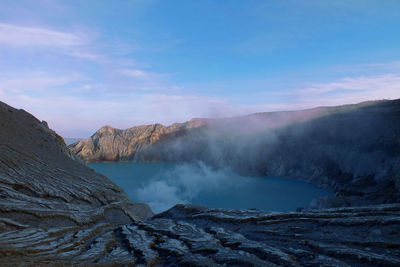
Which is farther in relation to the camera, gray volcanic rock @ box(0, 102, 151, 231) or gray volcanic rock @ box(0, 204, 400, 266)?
gray volcanic rock @ box(0, 102, 151, 231)

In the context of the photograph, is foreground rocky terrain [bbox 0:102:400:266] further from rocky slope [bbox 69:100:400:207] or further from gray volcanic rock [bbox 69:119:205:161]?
gray volcanic rock [bbox 69:119:205:161]

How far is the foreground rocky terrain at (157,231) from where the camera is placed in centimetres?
231

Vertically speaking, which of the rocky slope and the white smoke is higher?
the rocky slope

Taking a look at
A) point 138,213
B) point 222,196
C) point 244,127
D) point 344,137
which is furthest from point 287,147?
point 138,213

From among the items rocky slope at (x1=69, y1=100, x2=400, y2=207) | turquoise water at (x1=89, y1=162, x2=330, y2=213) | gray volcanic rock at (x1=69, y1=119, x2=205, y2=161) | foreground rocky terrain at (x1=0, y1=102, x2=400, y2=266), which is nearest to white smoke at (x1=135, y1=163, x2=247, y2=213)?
Result: turquoise water at (x1=89, y1=162, x2=330, y2=213)

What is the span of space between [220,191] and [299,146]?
27.6 feet

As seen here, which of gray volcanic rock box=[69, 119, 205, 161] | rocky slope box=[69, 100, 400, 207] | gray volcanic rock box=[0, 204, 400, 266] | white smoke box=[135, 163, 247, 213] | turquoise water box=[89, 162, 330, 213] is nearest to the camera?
gray volcanic rock box=[0, 204, 400, 266]

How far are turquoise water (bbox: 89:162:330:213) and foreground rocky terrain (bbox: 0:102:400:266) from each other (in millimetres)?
8045

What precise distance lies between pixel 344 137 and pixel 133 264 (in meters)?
18.8

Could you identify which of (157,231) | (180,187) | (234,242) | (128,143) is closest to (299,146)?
(180,187)

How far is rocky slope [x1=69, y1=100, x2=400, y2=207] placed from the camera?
46.3ft

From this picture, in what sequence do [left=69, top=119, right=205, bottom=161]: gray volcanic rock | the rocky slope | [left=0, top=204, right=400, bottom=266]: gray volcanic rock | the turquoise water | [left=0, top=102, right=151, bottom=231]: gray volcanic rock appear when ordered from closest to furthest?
[left=0, top=204, right=400, bottom=266]: gray volcanic rock
[left=0, top=102, right=151, bottom=231]: gray volcanic rock
the turquoise water
the rocky slope
[left=69, top=119, right=205, bottom=161]: gray volcanic rock

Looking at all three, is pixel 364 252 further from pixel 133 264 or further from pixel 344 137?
pixel 344 137

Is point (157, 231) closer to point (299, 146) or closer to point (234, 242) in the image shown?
point (234, 242)
